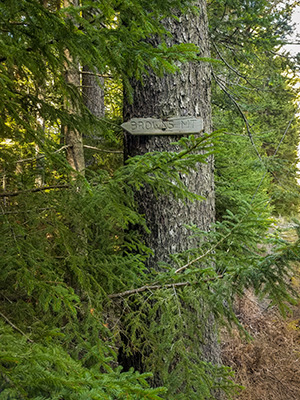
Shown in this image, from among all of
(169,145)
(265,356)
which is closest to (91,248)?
(169,145)

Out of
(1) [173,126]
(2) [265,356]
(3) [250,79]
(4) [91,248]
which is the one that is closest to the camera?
(4) [91,248]

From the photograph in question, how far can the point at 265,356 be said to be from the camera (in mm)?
4336

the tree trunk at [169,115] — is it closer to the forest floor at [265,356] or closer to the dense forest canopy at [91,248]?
the dense forest canopy at [91,248]

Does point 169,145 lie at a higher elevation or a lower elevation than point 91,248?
higher

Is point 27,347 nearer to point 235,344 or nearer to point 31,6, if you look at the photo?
point 31,6

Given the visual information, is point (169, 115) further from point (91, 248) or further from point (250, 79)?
point (250, 79)

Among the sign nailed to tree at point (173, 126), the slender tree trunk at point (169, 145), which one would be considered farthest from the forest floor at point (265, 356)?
the sign nailed to tree at point (173, 126)

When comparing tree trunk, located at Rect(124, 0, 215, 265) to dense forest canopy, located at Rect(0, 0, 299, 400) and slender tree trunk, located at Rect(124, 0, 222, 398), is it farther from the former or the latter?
dense forest canopy, located at Rect(0, 0, 299, 400)

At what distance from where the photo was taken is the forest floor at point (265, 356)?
3789 mm

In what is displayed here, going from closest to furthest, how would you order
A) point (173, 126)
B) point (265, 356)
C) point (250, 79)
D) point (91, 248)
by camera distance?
point (91, 248)
point (173, 126)
point (250, 79)
point (265, 356)

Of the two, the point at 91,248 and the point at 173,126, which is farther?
the point at 173,126

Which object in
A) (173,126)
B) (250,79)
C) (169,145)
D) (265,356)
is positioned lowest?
(265,356)

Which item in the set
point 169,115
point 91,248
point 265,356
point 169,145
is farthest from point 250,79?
point 265,356

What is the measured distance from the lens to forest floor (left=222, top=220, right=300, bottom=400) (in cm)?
379
